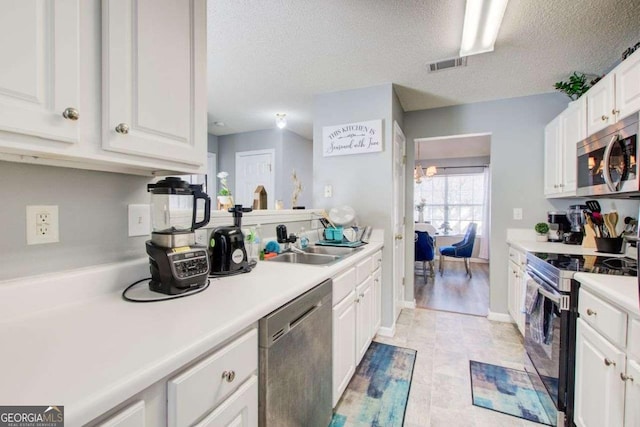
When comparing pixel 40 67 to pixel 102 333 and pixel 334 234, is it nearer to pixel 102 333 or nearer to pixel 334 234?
pixel 102 333

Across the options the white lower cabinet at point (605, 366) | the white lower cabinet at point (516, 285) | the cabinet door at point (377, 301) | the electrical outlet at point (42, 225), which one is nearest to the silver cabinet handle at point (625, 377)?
the white lower cabinet at point (605, 366)

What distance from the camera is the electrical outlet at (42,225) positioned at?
87 centimetres

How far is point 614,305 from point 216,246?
5.58 feet

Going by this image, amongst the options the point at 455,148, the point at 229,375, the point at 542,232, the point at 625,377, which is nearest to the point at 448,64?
the point at 542,232

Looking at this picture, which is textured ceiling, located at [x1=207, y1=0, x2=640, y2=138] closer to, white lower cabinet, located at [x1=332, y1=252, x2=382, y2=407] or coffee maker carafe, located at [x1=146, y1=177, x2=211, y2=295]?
coffee maker carafe, located at [x1=146, y1=177, x2=211, y2=295]

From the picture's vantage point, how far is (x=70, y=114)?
711 mm

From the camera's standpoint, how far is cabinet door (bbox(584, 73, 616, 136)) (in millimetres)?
1841

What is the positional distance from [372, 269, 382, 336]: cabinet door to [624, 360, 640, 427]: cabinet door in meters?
1.49

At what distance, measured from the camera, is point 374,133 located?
270cm

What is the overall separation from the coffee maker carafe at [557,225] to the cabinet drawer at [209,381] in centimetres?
307

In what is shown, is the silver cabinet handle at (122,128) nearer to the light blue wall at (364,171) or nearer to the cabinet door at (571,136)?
the light blue wall at (364,171)

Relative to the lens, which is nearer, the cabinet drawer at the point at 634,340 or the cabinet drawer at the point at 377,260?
the cabinet drawer at the point at 634,340

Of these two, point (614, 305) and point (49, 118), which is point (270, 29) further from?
point (614, 305)

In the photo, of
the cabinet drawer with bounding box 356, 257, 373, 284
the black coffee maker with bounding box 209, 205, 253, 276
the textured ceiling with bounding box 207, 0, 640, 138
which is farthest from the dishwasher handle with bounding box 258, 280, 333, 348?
the textured ceiling with bounding box 207, 0, 640, 138
